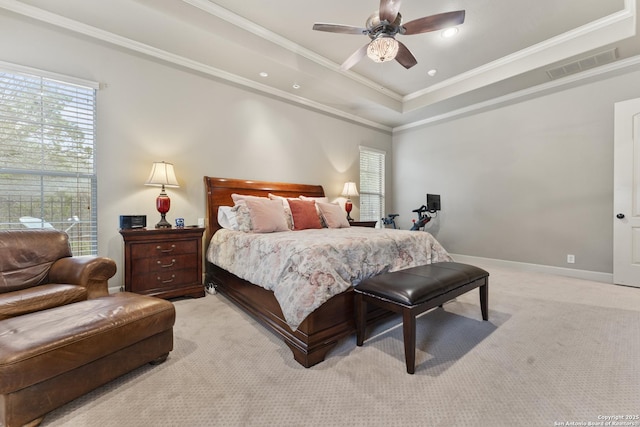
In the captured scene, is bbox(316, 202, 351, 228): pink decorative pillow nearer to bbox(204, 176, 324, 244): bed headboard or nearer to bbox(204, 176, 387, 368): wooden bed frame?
bbox(204, 176, 324, 244): bed headboard

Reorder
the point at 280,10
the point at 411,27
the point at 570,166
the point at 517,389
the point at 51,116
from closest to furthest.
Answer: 1. the point at 517,389
2. the point at 411,27
3. the point at 51,116
4. the point at 280,10
5. the point at 570,166

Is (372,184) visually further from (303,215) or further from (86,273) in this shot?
(86,273)

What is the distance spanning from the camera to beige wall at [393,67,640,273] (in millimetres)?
3684

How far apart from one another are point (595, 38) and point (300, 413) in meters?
4.91

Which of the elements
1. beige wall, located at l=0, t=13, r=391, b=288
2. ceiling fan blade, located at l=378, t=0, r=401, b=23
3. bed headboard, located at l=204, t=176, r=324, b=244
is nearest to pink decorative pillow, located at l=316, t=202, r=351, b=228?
bed headboard, located at l=204, t=176, r=324, b=244

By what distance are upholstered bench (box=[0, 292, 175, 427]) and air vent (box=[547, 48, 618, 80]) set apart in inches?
207

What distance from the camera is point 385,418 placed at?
1308 mm

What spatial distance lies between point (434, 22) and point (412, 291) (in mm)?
2266

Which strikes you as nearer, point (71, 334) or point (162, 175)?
point (71, 334)

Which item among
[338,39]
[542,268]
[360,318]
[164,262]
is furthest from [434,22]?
[542,268]

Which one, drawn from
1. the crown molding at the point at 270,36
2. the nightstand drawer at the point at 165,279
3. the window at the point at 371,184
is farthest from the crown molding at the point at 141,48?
the nightstand drawer at the point at 165,279

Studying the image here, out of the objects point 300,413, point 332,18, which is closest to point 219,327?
point 300,413

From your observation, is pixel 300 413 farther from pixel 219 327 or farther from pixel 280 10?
pixel 280 10

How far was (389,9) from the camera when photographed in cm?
221
